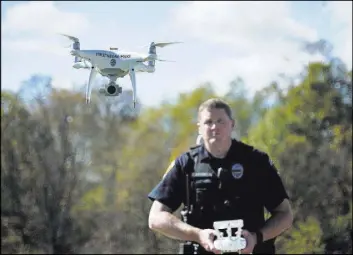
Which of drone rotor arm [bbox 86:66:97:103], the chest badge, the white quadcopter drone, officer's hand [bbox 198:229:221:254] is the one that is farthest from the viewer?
the chest badge

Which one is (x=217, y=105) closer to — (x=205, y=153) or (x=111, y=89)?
(x=205, y=153)

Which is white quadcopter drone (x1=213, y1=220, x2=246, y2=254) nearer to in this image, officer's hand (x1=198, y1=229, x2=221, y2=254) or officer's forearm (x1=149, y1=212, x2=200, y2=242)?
officer's hand (x1=198, y1=229, x2=221, y2=254)

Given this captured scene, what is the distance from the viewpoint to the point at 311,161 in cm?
2652

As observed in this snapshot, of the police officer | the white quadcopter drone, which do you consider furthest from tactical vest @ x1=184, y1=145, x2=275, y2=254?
the white quadcopter drone

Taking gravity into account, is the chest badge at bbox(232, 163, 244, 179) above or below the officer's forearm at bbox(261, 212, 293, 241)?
above

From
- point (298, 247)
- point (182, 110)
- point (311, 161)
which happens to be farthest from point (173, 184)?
point (311, 161)

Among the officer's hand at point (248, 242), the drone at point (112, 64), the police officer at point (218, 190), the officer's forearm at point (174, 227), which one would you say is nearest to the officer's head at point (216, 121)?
the police officer at point (218, 190)

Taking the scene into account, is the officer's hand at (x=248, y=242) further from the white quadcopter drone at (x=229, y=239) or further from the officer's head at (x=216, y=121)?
the officer's head at (x=216, y=121)

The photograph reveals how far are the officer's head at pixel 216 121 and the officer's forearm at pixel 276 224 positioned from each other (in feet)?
2.11

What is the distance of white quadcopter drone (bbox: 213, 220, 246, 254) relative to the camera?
188 inches

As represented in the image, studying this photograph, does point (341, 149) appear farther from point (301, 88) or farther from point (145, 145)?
point (145, 145)

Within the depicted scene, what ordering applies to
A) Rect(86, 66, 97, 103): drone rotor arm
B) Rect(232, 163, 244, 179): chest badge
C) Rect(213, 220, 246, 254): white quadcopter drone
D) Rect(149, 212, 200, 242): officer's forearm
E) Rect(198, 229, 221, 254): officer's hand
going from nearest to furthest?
Rect(86, 66, 97, 103): drone rotor arm
Rect(213, 220, 246, 254): white quadcopter drone
Rect(198, 229, 221, 254): officer's hand
Rect(149, 212, 200, 242): officer's forearm
Rect(232, 163, 244, 179): chest badge

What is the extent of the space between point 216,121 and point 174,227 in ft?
2.53

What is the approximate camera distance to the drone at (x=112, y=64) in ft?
8.54
